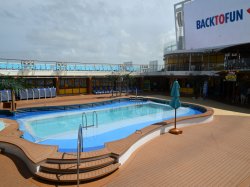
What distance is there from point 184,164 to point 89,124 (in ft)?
24.3

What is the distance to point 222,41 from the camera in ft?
76.4

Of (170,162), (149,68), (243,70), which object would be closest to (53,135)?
(170,162)

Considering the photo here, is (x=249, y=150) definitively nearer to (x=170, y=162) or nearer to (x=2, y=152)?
(x=170, y=162)

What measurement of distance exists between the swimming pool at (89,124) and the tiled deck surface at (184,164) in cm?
212

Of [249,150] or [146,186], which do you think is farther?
[249,150]

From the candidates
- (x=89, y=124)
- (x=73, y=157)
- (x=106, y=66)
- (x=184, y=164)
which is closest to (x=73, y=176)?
(x=73, y=157)

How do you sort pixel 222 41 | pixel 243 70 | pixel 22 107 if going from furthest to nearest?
pixel 222 41
pixel 243 70
pixel 22 107

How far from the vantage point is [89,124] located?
12.7 m

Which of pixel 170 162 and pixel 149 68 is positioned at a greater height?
pixel 149 68

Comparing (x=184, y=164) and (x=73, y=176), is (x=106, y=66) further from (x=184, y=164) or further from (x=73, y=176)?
(x=73, y=176)

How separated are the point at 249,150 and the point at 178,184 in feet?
12.9

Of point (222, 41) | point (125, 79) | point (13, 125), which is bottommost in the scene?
point (13, 125)

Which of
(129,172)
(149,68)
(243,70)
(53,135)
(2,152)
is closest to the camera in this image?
(129,172)

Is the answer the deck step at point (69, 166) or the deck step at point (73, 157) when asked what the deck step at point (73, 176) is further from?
the deck step at point (73, 157)
